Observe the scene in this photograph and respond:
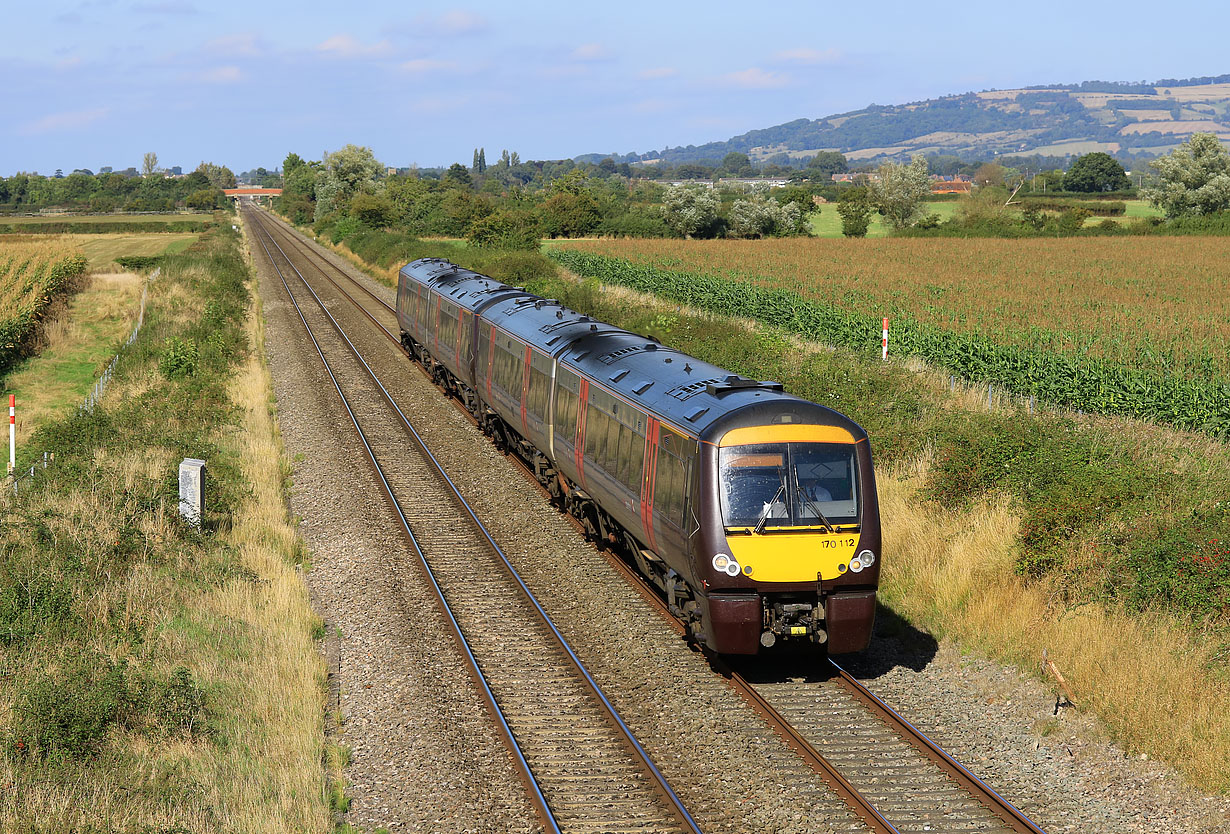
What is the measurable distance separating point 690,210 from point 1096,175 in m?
72.1

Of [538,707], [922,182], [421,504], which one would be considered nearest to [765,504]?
[538,707]

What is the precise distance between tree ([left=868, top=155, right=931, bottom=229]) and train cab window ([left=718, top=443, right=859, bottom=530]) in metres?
84.8

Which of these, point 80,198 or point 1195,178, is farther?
point 80,198

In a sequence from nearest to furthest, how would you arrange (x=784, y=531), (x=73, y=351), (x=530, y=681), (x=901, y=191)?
(x=784, y=531) < (x=530, y=681) < (x=73, y=351) < (x=901, y=191)

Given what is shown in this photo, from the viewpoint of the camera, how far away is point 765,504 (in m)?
11.0

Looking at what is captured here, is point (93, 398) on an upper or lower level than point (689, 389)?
lower

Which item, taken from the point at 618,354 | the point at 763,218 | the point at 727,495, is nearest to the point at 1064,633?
the point at 727,495

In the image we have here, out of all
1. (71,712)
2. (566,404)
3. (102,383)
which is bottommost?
(71,712)

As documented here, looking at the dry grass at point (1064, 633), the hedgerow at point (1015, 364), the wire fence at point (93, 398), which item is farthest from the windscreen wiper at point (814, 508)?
the wire fence at point (93, 398)

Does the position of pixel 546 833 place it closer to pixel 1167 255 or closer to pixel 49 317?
pixel 49 317

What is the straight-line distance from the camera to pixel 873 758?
32.4 ft

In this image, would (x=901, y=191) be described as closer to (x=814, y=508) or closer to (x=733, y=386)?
(x=733, y=386)

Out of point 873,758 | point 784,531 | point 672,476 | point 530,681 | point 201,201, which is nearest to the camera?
point 873,758

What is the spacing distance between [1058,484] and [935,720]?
4.68 metres
